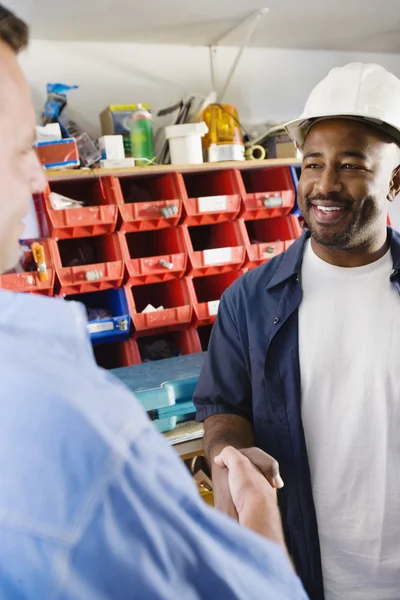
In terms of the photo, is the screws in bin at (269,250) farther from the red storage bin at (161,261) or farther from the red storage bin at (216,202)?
the red storage bin at (161,261)

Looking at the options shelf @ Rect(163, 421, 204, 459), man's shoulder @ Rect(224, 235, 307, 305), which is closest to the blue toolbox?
shelf @ Rect(163, 421, 204, 459)

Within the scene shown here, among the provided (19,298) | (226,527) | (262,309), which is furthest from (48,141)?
(226,527)

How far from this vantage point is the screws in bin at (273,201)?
6.55 feet

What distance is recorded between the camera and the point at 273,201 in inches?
78.9

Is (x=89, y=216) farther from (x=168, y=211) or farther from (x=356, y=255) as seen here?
(x=356, y=255)

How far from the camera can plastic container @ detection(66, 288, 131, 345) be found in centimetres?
179

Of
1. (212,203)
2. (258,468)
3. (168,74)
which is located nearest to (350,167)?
(258,468)

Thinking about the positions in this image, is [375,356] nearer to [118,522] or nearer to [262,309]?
[262,309]

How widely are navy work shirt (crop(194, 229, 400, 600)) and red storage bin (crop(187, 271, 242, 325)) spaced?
2.47 ft

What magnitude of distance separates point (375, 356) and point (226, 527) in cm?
74

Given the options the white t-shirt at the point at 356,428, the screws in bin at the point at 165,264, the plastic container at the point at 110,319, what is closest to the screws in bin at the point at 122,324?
the plastic container at the point at 110,319

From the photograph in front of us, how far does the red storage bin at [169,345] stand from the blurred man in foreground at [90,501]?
1.63m

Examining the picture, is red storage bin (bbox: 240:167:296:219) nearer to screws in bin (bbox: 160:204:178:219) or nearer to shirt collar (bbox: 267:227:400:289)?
screws in bin (bbox: 160:204:178:219)

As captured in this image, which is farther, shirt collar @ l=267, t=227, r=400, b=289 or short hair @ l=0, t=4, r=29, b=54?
shirt collar @ l=267, t=227, r=400, b=289
